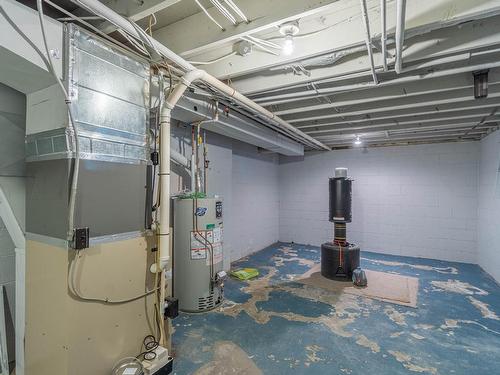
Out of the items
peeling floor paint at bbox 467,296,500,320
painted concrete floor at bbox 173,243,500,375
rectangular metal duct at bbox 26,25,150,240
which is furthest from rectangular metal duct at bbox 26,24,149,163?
peeling floor paint at bbox 467,296,500,320

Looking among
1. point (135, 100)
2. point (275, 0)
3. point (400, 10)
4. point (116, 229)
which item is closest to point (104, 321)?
point (116, 229)

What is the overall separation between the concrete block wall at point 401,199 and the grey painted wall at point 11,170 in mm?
5171

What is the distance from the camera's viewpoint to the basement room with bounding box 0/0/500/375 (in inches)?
57.6

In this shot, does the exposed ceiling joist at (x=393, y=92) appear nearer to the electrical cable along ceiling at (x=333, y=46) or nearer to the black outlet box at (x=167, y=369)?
the electrical cable along ceiling at (x=333, y=46)

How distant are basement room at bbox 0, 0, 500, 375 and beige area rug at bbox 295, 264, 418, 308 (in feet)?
0.12

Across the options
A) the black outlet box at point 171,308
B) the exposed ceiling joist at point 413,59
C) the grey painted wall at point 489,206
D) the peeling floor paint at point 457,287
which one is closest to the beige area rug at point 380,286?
the peeling floor paint at point 457,287

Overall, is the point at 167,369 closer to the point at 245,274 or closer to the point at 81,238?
the point at 81,238

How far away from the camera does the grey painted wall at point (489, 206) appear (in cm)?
372

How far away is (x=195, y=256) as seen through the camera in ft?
9.08

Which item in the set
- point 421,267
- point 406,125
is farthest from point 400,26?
point 421,267

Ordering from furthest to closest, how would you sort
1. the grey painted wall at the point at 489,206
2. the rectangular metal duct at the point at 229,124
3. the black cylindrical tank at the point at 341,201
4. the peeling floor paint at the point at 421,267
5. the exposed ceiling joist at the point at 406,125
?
the peeling floor paint at the point at 421,267
the black cylindrical tank at the point at 341,201
the grey painted wall at the point at 489,206
the exposed ceiling joist at the point at 406,125
the rectangular metal duct at the point at 229,124

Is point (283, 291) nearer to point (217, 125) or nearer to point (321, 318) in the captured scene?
point (321, 318)

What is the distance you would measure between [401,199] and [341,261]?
2.41 metres

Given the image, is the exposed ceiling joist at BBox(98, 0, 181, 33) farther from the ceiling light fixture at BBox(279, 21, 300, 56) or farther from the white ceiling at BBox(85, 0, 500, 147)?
the ceiling light fixture at BBox(279, 21, 300, 56)
